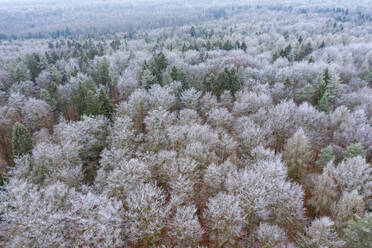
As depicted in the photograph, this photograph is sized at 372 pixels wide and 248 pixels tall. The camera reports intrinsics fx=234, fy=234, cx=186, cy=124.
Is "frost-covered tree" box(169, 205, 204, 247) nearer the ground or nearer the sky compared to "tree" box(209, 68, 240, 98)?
nearer the ground

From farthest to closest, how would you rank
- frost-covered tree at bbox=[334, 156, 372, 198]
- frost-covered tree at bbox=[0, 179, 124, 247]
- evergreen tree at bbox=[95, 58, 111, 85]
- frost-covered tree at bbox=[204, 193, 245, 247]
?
evergreen tree at bbox=[95, 58, 111, 85] → frost-covered tree at bbox=[334, 156, 372, 198] → frost-covered tree at bbox=[204, 193, 245, 247] → frost-covered tree at bbox=[0, 179, 124, 247]

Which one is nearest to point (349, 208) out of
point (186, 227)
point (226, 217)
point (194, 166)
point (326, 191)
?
point (326, 191)

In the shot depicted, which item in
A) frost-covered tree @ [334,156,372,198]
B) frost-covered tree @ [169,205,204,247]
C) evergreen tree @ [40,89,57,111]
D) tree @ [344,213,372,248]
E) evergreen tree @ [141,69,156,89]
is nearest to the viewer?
tree @ [344,213,372,248]

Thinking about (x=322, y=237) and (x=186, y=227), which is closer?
(x=322, y=237)

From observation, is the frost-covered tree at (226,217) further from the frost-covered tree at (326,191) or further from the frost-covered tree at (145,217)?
the frost-covered tree at (326,191)

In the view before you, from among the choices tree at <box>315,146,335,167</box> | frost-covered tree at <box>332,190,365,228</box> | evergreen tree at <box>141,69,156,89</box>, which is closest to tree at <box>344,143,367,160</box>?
tree at <box>315,146,335,167</box>

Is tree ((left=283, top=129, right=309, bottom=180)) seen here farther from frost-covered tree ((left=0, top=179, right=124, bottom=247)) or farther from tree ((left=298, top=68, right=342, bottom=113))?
frost-covered tree ((left=0, top=179, right=124, bottom=247))

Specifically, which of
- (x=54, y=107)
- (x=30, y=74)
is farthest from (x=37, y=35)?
(x=54, y=107)

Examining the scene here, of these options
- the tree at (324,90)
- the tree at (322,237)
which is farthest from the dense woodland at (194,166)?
the tree at (324,90)

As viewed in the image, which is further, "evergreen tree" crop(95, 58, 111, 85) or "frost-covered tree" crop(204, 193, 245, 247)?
Result: "evergreen tree" crop(95, 58, 111, 85)

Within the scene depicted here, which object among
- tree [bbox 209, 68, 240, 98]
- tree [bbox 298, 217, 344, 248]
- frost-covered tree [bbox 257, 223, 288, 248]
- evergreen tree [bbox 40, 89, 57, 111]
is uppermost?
tree [bbox 209, 68, 240, 98]

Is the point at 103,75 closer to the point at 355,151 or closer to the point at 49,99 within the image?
the point at 49,99
